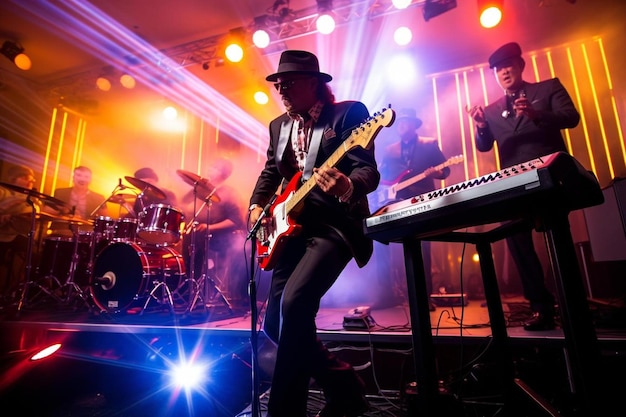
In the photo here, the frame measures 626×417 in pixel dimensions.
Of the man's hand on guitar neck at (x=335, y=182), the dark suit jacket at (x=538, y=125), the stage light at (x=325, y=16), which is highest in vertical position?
the stage light at (x=325, y=16)

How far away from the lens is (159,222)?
461cm

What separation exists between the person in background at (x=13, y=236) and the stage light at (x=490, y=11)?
26.3ft

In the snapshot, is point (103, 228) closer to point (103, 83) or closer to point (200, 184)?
point (200, 184)

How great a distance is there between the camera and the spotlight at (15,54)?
6.57 metres

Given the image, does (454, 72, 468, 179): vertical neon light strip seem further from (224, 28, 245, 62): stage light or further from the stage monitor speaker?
(224, 28, 245, 62): stage light

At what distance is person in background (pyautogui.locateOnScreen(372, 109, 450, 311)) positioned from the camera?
4.64 meters

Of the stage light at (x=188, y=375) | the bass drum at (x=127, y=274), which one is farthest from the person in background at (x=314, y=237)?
the bass drum at (x=127, y=274)

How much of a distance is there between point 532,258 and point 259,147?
7070 mm

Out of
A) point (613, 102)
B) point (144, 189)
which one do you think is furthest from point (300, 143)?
point (613, 102)

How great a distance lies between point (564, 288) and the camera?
1115 millimetres

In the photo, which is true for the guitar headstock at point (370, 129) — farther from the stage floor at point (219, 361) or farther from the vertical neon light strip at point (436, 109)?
the vertical neon light strip at point (436, 109)

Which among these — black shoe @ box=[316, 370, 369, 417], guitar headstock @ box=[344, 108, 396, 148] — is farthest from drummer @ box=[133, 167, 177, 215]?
black shoe @ box=[316, 370, 369, 417]

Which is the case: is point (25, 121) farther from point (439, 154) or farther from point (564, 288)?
point (564, 288)

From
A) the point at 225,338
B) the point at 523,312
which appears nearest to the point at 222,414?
the point at 225,338
